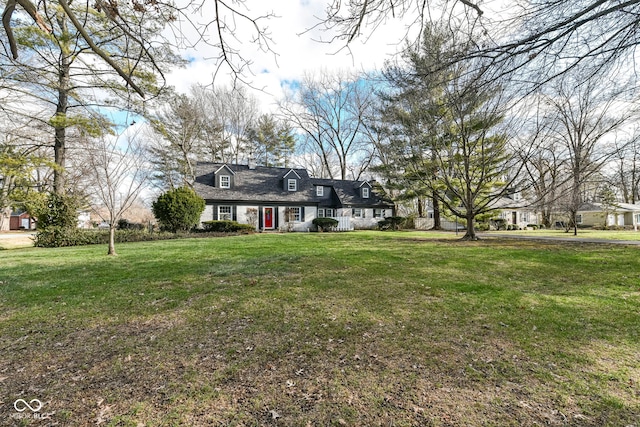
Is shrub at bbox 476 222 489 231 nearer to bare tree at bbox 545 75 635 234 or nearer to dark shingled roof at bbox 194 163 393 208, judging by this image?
bare tree at bbox 545 75 635 234

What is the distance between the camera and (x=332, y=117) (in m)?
32.6

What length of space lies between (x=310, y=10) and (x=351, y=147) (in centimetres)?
3049

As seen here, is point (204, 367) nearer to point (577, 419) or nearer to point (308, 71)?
point (577, 419)

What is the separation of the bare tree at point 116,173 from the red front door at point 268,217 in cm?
1334

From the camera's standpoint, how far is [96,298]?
4.66 metres

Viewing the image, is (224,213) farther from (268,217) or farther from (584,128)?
(584,128)

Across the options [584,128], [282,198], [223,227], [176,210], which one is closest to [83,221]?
[176,210]

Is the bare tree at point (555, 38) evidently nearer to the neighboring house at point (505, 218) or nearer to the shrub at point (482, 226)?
the shrub at point (482, 226)

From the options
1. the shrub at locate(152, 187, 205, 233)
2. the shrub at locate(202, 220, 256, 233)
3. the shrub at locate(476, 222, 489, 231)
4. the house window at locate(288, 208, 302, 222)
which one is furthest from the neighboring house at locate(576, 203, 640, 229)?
the shrub at locate(152, 187, 205, 233)

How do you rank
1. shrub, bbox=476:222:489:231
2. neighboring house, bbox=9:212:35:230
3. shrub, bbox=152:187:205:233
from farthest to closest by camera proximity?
neighboring house, bbox=9:212:35:230 < shrub, bbox=476:222:489:231 < shrub, bbox=152:187:205:233

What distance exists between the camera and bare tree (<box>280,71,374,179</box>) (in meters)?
29.6

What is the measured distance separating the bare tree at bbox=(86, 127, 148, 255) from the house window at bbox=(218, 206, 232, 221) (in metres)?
11.6

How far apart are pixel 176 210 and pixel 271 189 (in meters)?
8.65

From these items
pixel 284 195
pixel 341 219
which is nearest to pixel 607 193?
pixel 341 219
